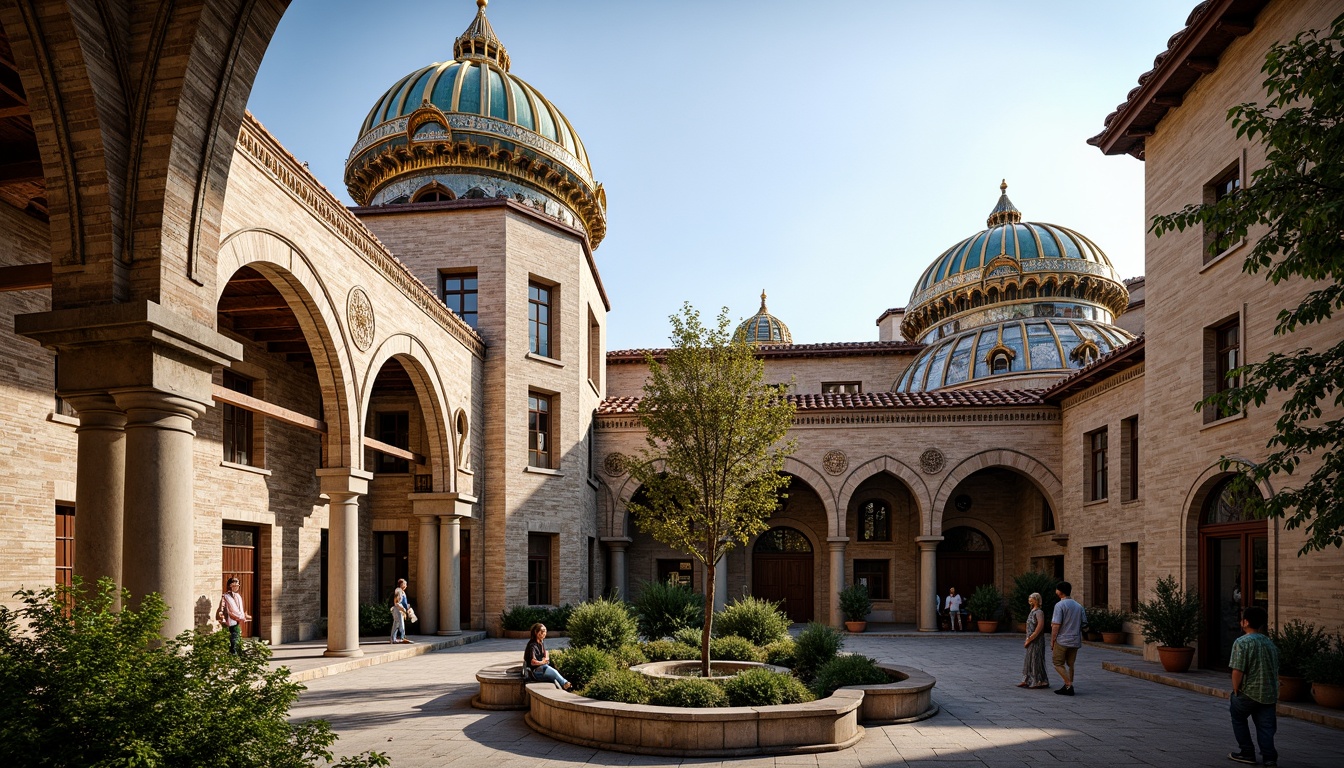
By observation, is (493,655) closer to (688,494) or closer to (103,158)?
(688,494)

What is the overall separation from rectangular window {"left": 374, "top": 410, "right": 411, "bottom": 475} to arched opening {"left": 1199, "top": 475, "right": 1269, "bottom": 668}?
1733 cm

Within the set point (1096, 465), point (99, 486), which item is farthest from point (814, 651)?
point (1096, 465)

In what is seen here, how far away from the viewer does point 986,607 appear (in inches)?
957

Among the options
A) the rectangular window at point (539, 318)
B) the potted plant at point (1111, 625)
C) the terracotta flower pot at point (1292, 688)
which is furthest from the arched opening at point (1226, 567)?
the rectangular window at point (539, 318)

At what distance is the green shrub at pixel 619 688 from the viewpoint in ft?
32.7

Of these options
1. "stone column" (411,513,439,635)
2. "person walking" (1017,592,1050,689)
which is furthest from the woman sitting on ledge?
"stone column" (411,513,439,635)

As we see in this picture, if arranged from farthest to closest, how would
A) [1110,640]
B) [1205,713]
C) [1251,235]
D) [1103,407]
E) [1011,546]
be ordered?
[1011,546] → [1103,407] → [1110,640] → [1251,235] → [1205,713]

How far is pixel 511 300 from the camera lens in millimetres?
22375

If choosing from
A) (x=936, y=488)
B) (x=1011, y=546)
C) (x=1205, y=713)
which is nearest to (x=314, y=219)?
(x=1205, y=713)

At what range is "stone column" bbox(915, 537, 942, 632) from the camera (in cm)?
2456

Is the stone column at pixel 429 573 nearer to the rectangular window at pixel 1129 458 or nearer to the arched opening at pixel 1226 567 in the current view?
the arched opening at pixel 1226 567

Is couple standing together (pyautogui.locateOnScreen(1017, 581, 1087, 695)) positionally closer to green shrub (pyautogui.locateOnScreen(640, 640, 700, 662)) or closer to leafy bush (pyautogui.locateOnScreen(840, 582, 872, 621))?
green shrub (pyautogui.locateOnScreen(640, 640, 700, 662))

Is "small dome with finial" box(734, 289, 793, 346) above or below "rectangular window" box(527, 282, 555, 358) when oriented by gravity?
above

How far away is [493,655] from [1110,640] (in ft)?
45.4
